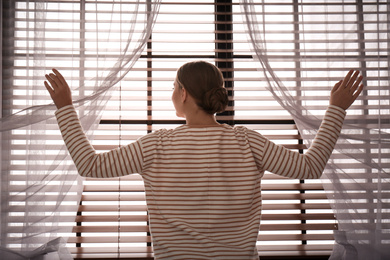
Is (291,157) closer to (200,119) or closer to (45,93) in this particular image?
(200,119)

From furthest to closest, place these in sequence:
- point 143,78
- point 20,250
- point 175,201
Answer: point 143,78, point 20,250, point 175,201

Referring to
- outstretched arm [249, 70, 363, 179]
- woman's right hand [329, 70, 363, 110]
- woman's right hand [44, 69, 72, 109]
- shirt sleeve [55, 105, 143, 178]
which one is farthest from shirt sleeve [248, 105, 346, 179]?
woman's right hand [44, 69, 72, 109]

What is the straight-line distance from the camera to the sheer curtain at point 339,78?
1720 millimetres

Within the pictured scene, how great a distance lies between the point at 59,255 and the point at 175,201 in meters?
0.74

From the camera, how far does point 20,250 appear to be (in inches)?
64.7

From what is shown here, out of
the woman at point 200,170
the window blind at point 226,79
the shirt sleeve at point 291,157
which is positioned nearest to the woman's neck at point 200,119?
the woman at point 200,170

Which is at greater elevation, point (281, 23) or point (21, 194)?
point (281, 23)

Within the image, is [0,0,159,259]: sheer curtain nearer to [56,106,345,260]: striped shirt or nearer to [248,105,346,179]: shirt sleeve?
[56,106,345,260]: striped shirt

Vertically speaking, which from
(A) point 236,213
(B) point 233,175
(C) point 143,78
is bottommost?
(A) point 236,213

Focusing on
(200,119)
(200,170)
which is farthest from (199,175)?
(200,119)

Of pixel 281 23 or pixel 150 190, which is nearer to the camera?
pixel 150 190

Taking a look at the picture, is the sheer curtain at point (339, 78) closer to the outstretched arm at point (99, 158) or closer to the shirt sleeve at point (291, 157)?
the shirt sleeve at point (291, 157)

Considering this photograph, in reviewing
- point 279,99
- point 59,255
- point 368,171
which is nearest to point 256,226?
point 279,99

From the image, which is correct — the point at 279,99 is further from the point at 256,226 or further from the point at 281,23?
the point at 256,226
